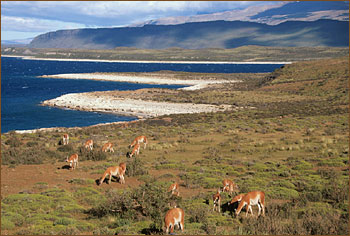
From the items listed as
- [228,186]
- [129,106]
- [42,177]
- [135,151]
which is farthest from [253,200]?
[129,106]

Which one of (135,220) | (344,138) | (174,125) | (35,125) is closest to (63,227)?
(135,220)

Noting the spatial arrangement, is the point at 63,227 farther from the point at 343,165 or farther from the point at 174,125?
the point at 174,125

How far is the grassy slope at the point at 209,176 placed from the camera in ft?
36.6

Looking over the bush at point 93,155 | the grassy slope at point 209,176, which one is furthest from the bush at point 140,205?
the bush at point 93,155

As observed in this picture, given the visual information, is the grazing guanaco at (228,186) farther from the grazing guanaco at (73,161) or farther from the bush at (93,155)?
the bush at (93,155)

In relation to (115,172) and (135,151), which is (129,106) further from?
(115,172)

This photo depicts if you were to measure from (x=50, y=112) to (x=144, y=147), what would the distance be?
108 feet

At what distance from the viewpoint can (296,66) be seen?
292ft

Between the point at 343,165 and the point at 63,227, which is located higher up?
the point at 63,227

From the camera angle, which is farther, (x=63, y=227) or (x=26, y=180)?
(x=26, y=180)

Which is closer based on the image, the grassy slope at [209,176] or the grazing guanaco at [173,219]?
the grazing guanaco at [173,219]

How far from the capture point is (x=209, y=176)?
17.9 m

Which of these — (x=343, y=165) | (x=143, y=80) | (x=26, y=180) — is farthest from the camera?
(x=143, y=80)

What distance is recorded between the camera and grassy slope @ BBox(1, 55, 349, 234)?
36.6ft
